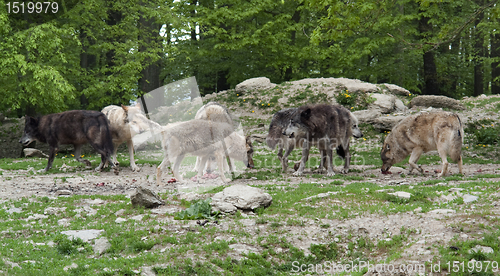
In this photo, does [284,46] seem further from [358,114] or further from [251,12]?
[358,114]

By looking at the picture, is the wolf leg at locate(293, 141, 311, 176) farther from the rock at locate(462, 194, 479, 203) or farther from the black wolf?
the rock at locate(462, 194, 479, 203)

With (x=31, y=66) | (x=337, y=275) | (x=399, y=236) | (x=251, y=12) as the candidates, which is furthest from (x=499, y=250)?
(x=251, y=12)

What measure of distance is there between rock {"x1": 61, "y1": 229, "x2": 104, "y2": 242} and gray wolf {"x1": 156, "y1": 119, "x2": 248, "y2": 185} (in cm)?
386

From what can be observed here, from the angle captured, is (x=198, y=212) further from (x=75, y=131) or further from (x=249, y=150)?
(x=75, y=131)

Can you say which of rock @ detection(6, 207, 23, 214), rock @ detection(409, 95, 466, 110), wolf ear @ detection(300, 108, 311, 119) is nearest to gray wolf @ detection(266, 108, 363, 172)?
wolf ear @ detection(300, 108, 311, 119)

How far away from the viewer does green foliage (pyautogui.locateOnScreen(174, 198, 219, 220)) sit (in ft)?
25.5

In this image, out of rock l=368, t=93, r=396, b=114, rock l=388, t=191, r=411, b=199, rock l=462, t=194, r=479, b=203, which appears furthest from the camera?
rock l=368, t=93, r=396, b=114

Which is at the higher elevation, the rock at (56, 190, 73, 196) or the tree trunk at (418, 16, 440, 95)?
the tree trunk at (418, 16, 440, 95)

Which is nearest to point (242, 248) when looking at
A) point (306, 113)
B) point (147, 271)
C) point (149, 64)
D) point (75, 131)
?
point (147, 271)

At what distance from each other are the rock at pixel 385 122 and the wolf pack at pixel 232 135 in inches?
210

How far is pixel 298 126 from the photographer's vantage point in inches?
498

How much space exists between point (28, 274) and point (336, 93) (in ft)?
62.2

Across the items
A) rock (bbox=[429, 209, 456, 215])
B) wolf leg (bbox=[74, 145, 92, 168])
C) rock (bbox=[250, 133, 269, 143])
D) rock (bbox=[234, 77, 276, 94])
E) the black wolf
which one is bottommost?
rock (bbox=[429, 209, 456, 215])

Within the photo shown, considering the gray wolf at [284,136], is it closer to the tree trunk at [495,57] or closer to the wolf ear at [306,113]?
the wolf ear at [306,113]
